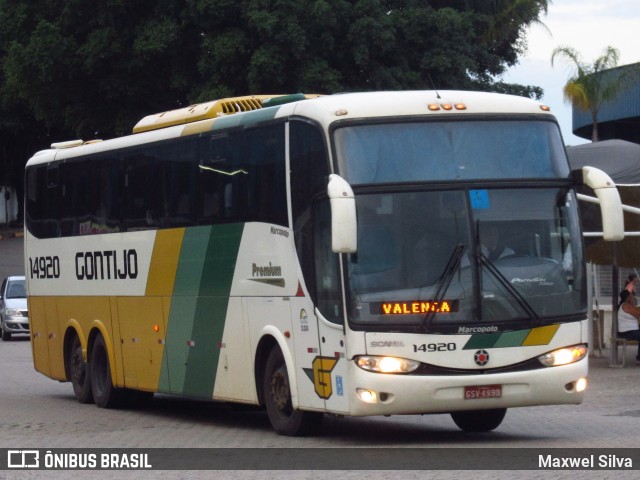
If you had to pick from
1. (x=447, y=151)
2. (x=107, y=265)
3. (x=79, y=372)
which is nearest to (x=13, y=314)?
(x=79, y=372)

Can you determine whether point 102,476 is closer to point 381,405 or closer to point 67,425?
point 381,405

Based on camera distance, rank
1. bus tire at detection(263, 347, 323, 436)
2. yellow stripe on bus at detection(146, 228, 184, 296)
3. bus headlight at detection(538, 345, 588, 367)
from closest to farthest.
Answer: bus headlight at detection(538, 345, 588, 367)
bus tire at detection(263, 347, 323, 436)
yellow stripe on bus at detection(146, 228, 184, 296)

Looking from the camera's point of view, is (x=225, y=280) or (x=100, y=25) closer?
(x=225, y=280)

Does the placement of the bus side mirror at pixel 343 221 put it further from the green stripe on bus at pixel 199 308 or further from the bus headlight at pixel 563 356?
the green stripe on bus at pixel 199 308

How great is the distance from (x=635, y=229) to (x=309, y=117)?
12554 mm

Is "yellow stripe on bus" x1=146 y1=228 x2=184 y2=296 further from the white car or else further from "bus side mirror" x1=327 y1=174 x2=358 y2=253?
the white car

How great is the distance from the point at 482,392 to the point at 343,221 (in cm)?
201

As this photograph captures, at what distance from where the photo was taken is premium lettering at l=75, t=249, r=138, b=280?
18031 millimetres

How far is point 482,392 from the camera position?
494 inches

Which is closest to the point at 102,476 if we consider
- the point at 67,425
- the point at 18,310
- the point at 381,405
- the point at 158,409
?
the point at 381,405

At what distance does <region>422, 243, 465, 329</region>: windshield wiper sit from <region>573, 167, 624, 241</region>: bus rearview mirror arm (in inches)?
51.0

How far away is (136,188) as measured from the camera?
17.9m

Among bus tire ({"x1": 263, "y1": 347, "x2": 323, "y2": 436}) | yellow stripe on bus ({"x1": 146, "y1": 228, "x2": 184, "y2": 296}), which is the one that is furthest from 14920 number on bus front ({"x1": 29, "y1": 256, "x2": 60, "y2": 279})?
bus tire ({"x1": 263, "y1": 347, "x2": 323, "y2": 436})

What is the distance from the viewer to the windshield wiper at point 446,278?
12.4 metres
